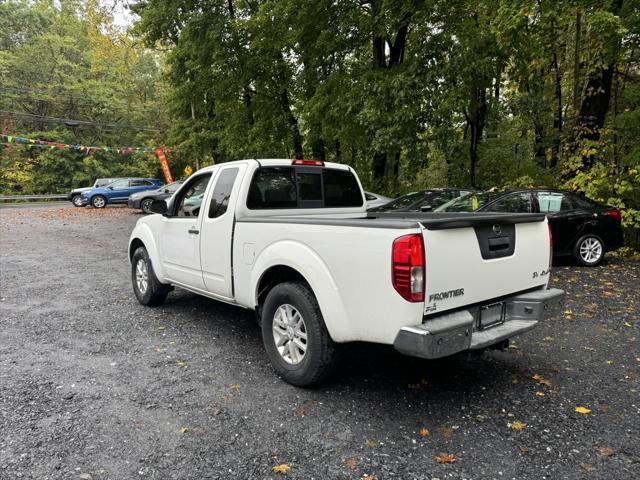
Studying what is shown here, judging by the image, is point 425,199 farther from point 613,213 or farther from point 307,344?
point 307,344

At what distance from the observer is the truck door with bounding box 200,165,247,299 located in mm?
4363

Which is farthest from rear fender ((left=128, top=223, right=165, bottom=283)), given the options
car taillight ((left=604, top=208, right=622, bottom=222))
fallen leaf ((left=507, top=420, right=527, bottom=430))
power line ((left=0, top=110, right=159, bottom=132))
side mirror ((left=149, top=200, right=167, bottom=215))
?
power line ((left=0, top=110, right=159, bottom=132))

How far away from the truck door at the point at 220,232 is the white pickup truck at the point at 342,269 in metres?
0.02

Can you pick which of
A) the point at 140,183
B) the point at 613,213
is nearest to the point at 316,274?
the point at 613,213

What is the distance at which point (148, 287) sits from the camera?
5898 millimetres

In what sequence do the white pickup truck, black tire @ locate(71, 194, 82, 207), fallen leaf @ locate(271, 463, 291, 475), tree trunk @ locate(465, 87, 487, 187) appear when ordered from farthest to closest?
black tire @ locate(71, 194, 82, 207) < tree trunk @ locate(465, 87, 487, 187) < the white pickup truck < fallen leaf @ locate(271, 463, 291, 475)

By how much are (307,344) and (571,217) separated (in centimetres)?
726

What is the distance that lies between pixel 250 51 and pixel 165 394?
54.4 ft

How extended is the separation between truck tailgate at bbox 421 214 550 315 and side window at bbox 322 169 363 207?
2.01 meters

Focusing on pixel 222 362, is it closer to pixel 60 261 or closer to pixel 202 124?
pixel 60 261

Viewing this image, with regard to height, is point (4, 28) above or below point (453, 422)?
above

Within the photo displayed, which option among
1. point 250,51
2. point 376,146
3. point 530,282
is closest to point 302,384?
point 530,282

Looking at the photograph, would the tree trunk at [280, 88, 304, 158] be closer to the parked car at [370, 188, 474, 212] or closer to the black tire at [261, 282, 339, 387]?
the parked car at [370, 188, 474, 212]

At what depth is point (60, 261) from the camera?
9562 millimetres
